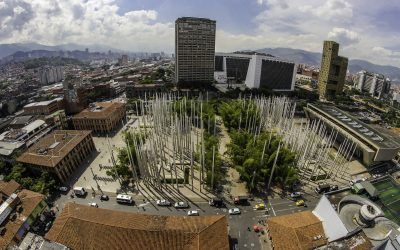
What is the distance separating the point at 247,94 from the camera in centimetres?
14112

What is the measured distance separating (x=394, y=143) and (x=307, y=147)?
87.5ft

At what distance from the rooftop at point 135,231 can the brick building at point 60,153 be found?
21933 millimetres

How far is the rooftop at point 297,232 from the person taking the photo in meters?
40.8

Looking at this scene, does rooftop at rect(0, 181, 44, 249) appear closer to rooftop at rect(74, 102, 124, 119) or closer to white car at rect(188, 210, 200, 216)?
white car at rect(188, 210, 200, 216)

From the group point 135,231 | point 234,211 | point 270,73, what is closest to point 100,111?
point 234,211

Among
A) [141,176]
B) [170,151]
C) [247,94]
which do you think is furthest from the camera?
[247,94]

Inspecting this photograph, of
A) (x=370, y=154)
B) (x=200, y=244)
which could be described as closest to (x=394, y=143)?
(x=370, y=154)

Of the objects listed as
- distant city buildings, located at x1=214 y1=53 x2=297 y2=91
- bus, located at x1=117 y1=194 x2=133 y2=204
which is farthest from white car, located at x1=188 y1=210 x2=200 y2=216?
distant city buildings, located at x1=214 y1=53 x2=297 y2=91

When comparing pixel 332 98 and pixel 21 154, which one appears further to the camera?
pixel 332 98

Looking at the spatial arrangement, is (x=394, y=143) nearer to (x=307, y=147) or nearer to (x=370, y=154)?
(x=370, y=154)

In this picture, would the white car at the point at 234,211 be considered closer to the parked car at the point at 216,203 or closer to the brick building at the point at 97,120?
the parked car at the point at 216,203

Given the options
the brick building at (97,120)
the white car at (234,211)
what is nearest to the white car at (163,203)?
the white car at (234,211)

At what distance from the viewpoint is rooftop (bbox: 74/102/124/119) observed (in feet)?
305

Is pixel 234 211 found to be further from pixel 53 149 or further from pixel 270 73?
pixel 270 73
